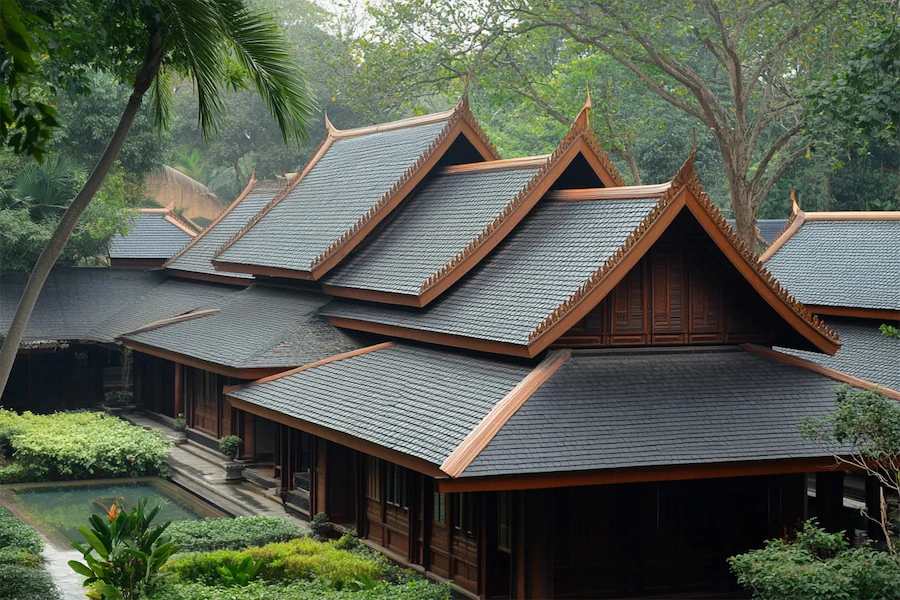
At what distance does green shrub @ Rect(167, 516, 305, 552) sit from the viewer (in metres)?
15.1

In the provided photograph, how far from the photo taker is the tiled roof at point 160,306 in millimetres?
26703

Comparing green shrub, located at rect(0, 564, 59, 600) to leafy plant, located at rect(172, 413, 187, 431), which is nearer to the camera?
green shrub, located at rect(0, 564, 59, 600)

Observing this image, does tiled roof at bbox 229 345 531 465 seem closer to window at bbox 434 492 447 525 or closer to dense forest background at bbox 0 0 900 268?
window at bbox 434 492 447 525

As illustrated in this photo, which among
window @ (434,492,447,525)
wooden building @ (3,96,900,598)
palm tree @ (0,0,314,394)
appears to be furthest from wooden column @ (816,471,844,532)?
palm tree @ (0,0,314,394)

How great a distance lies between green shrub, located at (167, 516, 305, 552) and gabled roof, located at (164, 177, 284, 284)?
13.8 m

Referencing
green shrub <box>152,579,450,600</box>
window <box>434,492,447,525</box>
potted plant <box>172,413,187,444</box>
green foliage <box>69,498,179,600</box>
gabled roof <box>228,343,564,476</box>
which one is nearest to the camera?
green foliage <box>69,498,179,600</box>

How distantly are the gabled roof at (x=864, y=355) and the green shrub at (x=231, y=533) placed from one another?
7.62 m

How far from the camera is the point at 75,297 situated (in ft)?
96.1

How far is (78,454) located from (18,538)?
648cm

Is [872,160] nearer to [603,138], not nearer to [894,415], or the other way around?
[603,138]

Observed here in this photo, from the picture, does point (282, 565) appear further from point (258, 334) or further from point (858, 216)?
point (858, 216)

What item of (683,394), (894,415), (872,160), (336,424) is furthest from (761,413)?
(872,160)

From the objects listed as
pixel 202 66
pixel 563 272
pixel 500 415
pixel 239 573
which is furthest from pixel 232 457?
pixel 202 66

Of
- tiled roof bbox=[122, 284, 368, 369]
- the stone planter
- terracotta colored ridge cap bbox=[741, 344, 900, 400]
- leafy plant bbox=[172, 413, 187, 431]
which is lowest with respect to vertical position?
the stone planter
